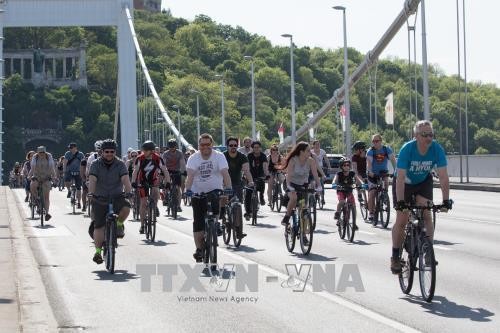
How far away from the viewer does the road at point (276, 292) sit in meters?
9.29

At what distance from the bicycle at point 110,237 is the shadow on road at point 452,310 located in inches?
165

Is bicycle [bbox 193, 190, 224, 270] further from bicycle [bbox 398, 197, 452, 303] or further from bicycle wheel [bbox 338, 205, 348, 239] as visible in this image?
bicycle wheel [bbox 338, 205, 348, 239]

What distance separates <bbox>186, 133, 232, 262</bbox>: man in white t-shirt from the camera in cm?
1351

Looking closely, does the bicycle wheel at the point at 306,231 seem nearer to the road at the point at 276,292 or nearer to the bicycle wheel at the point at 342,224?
the road at the point at 276,292

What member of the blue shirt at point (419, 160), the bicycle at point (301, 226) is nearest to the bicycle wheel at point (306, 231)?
the bicycle at point (301, 226)

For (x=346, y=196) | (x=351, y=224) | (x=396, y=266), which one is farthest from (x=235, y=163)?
(x=396, y=266)

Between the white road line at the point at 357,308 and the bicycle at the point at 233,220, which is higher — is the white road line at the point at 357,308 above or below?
below

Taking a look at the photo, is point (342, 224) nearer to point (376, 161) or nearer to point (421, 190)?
point (376, 161)

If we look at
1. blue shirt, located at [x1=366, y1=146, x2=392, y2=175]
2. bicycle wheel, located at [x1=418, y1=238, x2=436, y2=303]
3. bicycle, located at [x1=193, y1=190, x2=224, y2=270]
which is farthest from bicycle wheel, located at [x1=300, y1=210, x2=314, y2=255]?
blue shirt, located at [x1=366, y1=146, x2=392, y2=175]

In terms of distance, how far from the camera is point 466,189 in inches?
1655

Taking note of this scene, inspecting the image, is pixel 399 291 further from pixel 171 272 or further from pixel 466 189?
pixel 466 189

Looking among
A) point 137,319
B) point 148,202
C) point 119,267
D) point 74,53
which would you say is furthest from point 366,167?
point 74,53

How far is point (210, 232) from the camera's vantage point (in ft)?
43.4

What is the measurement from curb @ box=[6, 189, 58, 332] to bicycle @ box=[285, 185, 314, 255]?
3313 millimetres
